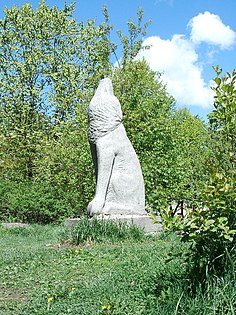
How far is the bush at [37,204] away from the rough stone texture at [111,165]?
6600 millimetres

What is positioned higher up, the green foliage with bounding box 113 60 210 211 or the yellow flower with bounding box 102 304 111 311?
the green foliage with bounding box 113 60 210 211

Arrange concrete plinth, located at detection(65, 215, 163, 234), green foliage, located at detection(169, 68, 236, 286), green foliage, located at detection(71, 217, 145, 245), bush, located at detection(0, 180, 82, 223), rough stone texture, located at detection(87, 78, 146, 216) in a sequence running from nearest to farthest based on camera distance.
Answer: green foliage, located at detection(169, 68, 236, 286), green foliage, located at detection(71, 217, 145, 245), concrete plinth, located at detection(65, 215, 163, 234), rough stone texture, located at detection(87, 78, 146, 216), bush, located at detection(0, 180, 82, 223)

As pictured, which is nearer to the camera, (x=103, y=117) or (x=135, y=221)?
(x=135, y=221)

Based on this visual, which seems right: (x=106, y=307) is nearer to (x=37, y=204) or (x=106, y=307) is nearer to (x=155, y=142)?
(x=37, y=204)

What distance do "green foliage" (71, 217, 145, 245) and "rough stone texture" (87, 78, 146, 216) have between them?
100 cm

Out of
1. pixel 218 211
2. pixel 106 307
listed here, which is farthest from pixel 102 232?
pixel 218 211

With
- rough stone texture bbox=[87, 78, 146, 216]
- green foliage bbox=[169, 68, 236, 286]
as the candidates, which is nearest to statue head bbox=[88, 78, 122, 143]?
rough stone texture bbox=[87, 78, 146, 216]

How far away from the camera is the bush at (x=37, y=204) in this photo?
15875 mm

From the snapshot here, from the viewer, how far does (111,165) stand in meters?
9.28

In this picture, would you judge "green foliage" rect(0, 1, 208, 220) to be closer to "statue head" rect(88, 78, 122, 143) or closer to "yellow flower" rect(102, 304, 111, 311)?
"statue head" rect(88, 78, 122, 143)

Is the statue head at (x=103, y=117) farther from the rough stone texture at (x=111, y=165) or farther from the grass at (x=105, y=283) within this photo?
the grass at (x=105, y=283)

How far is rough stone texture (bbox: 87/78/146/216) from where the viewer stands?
9211 mm

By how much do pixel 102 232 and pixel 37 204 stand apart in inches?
322

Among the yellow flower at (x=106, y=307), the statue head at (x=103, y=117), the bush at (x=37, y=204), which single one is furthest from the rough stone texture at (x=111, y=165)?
the bush at (x=37, y=204)
